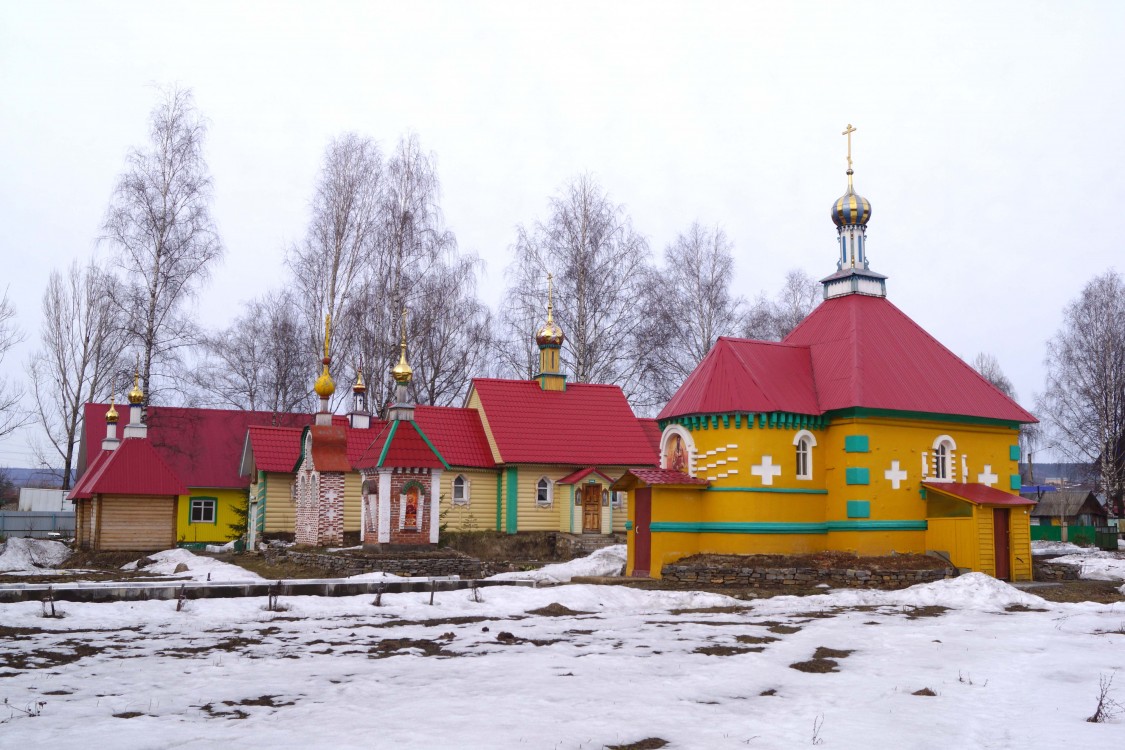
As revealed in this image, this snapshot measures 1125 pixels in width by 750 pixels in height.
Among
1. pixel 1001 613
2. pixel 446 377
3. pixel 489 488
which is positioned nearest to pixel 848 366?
pixel 1001 613

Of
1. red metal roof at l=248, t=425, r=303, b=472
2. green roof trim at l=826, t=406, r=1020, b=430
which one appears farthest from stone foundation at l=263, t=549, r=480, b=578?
green roof trim at l=826, t=406, r=1020, b=430

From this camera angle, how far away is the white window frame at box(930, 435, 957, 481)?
22.3m

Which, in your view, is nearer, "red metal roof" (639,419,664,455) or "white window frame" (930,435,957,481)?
"white window frame" (930,435,957,481)

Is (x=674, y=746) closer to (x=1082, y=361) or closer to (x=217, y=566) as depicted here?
(x=217, y=566)

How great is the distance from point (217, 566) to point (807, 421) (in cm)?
1489

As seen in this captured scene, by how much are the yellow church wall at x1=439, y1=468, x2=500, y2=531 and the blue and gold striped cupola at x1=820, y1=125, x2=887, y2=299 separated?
11453 millimetres

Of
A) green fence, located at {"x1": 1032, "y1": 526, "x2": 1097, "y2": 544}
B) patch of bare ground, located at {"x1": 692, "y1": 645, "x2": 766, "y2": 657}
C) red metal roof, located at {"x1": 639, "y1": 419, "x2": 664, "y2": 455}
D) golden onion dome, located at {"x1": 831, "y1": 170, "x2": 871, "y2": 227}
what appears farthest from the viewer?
green fence, located at {"x1": 1032, "y1": 526, "x2": 1097, "y2": 544}

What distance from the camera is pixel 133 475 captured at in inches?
1098

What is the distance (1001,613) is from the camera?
16359 millimetres

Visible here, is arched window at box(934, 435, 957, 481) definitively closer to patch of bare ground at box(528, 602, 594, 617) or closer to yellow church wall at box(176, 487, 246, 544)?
patch of bare ground at box(528, 602, 594, 617)

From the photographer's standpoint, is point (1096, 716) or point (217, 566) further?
point (217, 566)

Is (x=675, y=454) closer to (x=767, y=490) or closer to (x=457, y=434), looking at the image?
(x=767, y=490)

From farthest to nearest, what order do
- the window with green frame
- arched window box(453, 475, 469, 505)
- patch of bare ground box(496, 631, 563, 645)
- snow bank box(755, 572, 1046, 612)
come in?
the window with green frame
arched window box(453, 475, 469, 505)
snow bank box(755, 572, 1046, 612)
patch of bare ground box(496, 631, 563, 645)

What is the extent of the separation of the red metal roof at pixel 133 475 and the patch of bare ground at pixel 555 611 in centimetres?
1606
